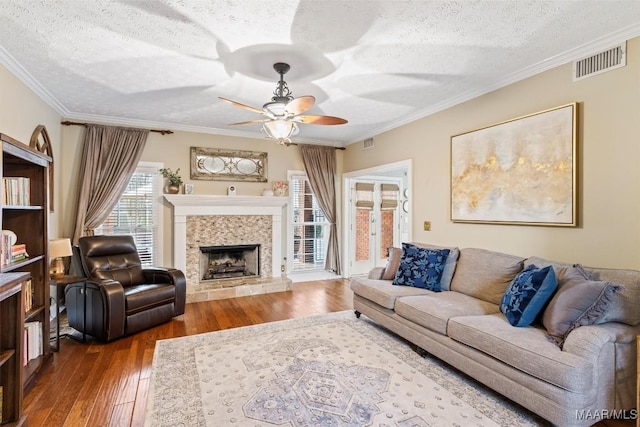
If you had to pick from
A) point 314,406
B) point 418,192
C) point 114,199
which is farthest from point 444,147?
point 114,199

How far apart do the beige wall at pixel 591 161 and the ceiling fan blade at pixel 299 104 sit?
2.20 meters

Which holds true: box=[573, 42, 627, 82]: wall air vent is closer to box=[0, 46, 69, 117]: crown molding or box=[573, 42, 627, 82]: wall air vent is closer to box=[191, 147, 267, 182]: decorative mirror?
box=[191, 147, 267, 182]: decorative mirror

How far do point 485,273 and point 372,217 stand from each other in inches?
145

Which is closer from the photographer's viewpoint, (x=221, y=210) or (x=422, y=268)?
(x=422, y=268)

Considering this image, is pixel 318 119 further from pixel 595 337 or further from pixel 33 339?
pixel 33 339

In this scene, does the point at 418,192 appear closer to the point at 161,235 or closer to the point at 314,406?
the point at 314,406

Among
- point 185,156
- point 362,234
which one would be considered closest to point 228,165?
Answer: point 185,156

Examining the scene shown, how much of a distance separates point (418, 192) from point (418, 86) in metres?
1.56

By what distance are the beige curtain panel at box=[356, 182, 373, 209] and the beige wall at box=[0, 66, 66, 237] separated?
194 inches

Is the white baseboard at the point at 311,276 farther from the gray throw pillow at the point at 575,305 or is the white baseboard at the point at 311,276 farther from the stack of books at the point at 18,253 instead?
the gray throw pillow at the point at 575,305

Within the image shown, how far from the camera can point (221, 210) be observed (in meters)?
5.41

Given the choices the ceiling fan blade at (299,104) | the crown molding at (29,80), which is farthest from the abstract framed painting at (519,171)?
the crown molding at (29,80)

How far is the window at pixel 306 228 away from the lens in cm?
635

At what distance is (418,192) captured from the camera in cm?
465
